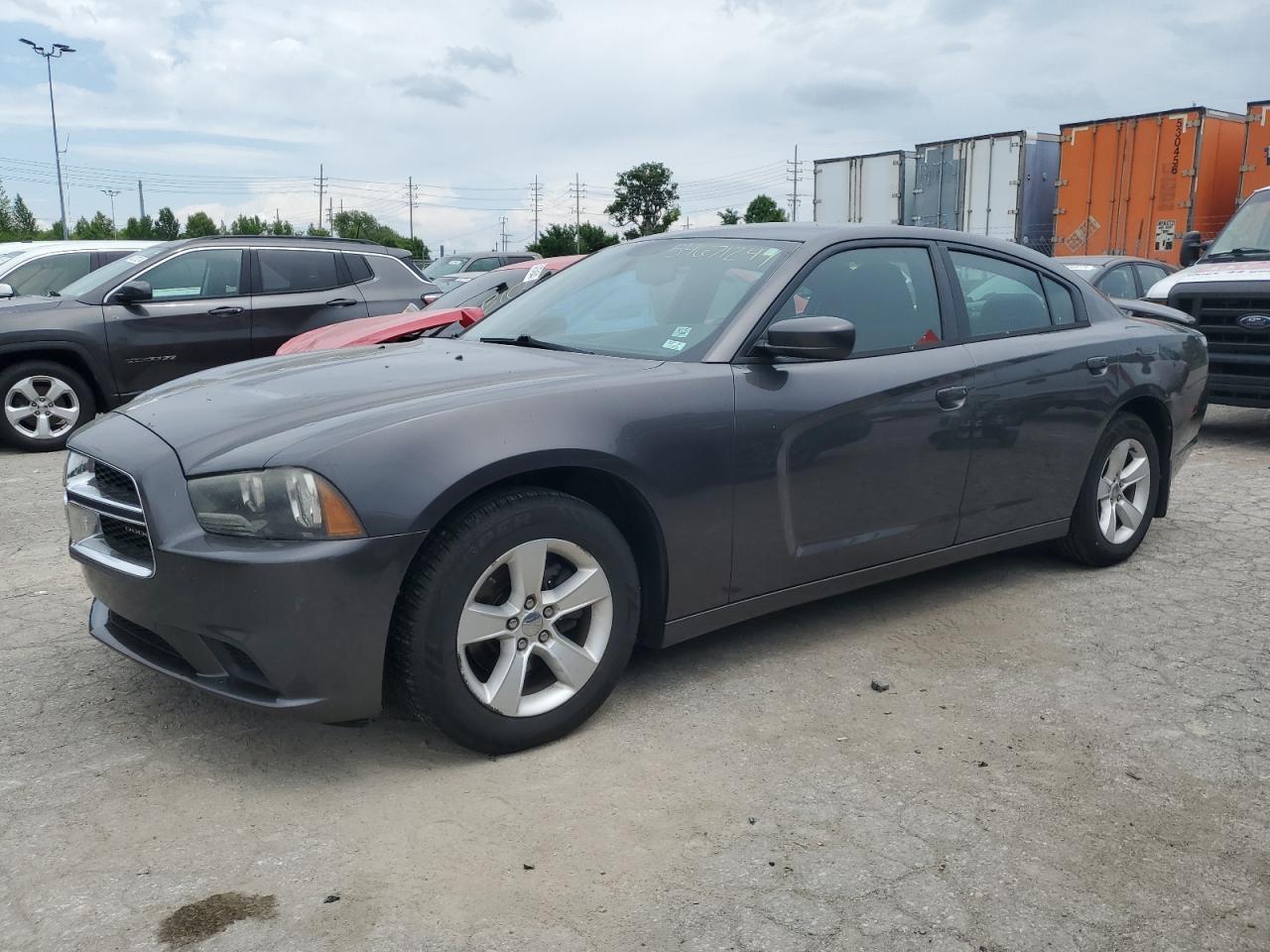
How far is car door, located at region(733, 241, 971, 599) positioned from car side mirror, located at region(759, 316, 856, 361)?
16cm

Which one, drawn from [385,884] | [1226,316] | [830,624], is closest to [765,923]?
[385,884]

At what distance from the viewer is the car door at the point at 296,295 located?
9.59 metres

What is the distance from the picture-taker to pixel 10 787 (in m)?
2.99

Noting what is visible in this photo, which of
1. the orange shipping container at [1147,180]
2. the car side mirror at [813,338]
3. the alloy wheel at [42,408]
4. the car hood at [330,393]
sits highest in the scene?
the orange shipping container at [1147,180]

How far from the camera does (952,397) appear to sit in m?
4.15

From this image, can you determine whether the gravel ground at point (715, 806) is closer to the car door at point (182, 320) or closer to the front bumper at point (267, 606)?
the front bumper at point (267, 606)

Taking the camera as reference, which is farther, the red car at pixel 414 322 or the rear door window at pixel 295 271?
the rear door window at pixel 295 271

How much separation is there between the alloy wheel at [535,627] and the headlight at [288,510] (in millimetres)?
417

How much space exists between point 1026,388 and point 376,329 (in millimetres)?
5028


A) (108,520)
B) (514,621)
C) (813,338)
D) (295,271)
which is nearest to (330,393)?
(108,520)

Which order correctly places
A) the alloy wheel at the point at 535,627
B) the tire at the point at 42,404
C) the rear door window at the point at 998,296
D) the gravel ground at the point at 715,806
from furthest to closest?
the tire at the point at 42,404 → the rear door window at the point at 998,296 → the alloy wheel at the point at 535,627 → the gravel ground at the point at 715,806

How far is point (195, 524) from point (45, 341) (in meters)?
6.86

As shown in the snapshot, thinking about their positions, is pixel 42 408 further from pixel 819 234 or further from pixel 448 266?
pixel 448 266

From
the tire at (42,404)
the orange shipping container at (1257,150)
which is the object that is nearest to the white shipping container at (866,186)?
the orange shipping container at (1257,150)
